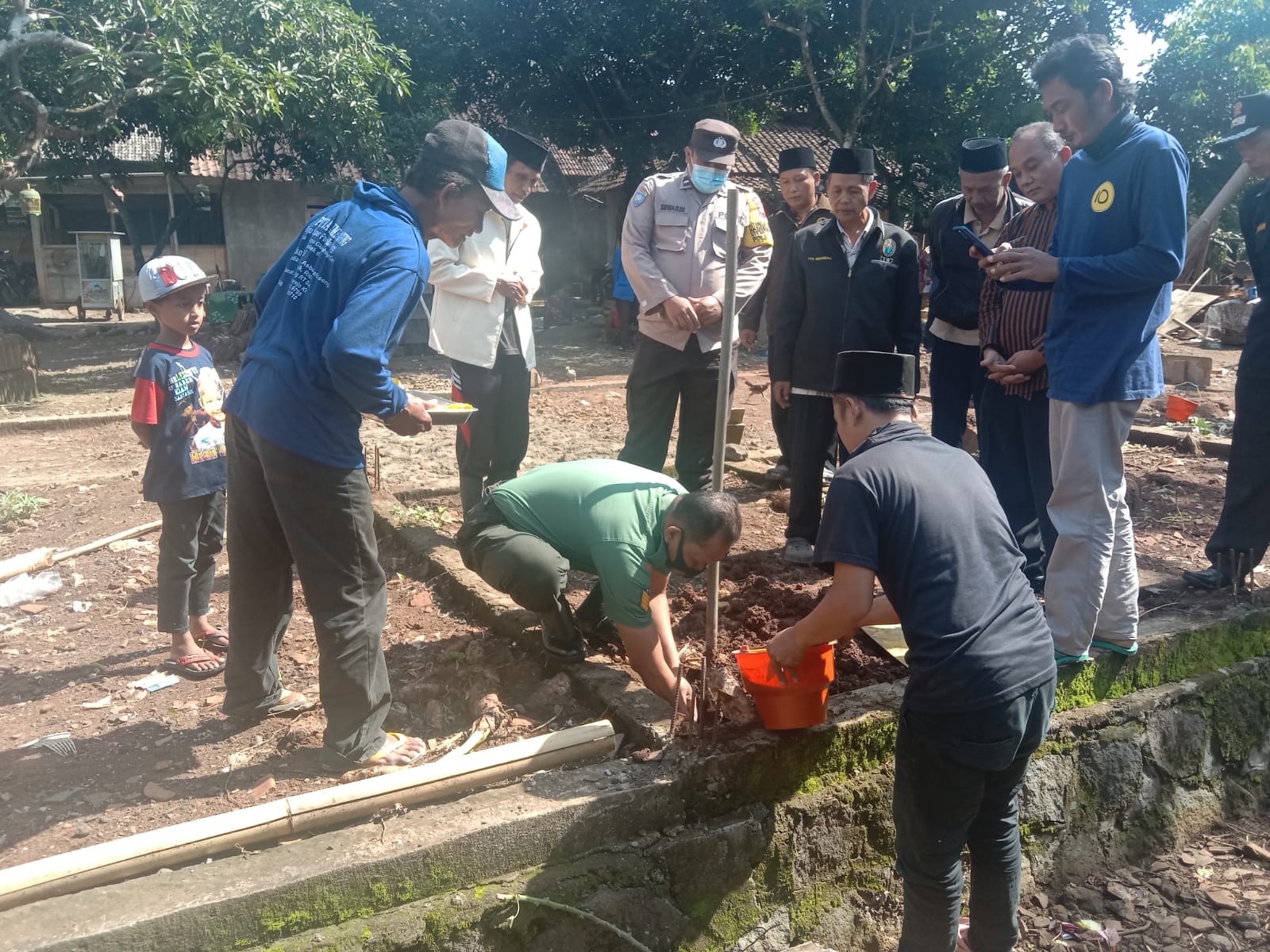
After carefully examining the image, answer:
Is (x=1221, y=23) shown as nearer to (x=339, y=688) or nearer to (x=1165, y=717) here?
(x=1165, y=717)

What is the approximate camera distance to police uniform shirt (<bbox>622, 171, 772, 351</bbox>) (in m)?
4.82

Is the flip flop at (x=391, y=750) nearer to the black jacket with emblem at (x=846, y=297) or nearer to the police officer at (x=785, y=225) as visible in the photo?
the black jacket with emblem at (x=846, y=297)

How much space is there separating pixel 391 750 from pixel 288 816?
0.57 m

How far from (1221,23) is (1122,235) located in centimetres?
2118

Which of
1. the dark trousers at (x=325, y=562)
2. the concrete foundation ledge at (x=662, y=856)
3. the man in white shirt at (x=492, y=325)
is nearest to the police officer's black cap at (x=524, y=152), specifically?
the man in white shirt at (x=492, y=325)

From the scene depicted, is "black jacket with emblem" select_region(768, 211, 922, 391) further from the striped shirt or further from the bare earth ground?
the bare earth ground

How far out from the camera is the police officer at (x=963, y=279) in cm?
473

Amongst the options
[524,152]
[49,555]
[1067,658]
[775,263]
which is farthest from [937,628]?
[49,555]

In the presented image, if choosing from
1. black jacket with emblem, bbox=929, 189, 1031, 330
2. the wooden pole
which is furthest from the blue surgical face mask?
the wooden pole

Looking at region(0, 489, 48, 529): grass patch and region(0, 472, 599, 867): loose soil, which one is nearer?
region(0, 472, 599, 867): loose soil

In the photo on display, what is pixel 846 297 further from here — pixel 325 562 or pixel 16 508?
pixel 16 508

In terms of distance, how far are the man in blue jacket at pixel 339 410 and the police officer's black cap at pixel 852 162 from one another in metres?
2.14

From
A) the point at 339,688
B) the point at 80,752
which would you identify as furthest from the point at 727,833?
the point at 80,752

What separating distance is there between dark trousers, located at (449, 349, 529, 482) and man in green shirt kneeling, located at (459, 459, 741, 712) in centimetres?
96
